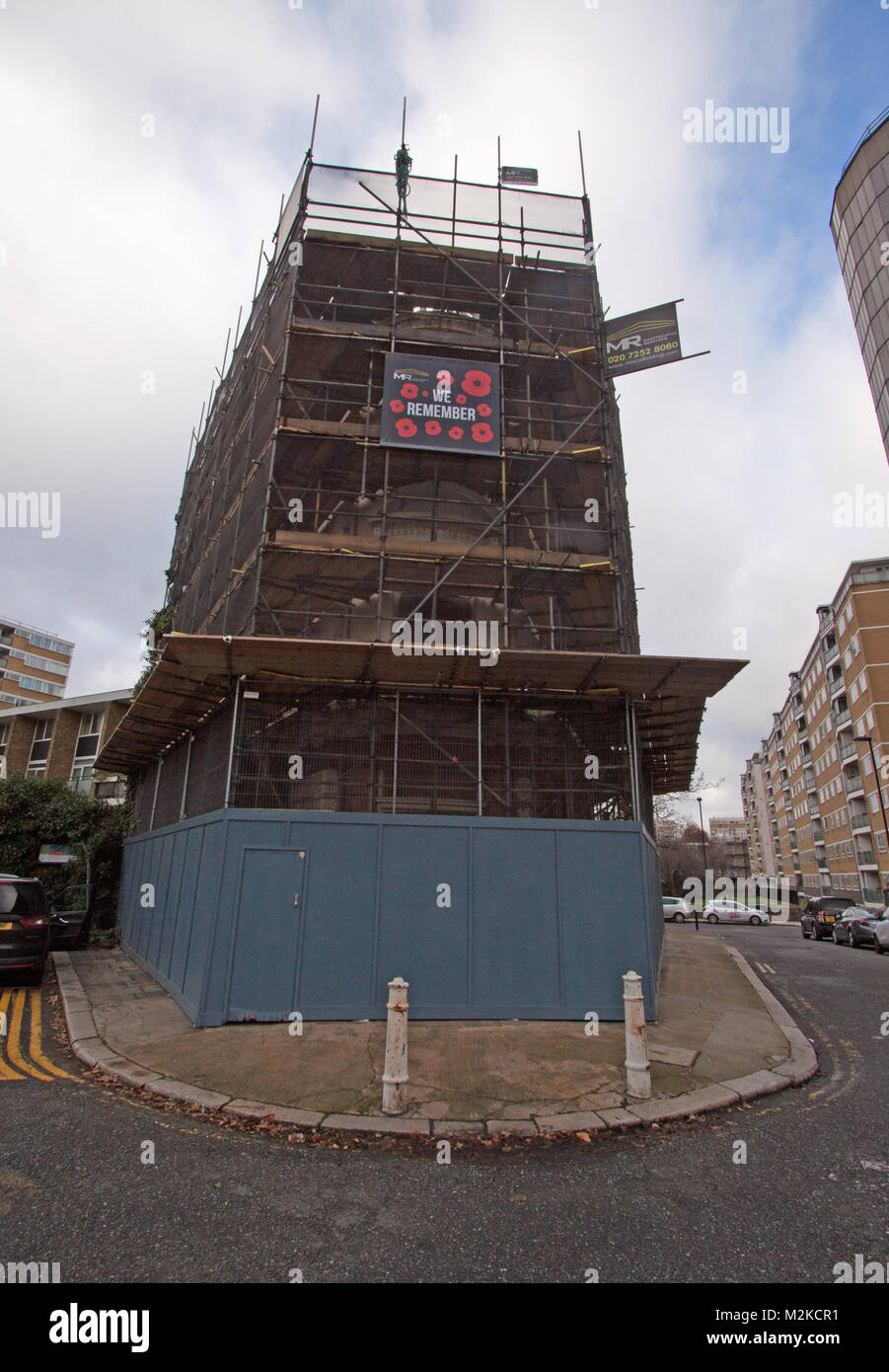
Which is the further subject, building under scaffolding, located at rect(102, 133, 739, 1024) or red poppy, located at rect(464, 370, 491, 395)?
red poppy, located at rect(464, 370, 491, 395)

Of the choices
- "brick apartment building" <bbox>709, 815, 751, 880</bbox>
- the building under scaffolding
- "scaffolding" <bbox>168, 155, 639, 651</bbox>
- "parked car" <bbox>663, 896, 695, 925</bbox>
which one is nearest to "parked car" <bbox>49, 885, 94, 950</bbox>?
the building under scaffolding

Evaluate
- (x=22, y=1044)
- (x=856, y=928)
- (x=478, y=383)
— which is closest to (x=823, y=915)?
(x=856, y=928)

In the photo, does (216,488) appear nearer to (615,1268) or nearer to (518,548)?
(518,548)

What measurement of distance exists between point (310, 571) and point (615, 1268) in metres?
9.70

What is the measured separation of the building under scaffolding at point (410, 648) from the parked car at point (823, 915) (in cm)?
1489

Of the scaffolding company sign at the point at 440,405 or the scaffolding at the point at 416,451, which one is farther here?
the scaffolding company sign at the point at 440,405

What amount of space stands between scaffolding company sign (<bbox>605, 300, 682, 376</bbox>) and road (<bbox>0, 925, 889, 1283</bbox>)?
12.0 meters

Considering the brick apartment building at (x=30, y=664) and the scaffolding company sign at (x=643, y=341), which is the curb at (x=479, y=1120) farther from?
the brick apartment building at (x=30, y=664)

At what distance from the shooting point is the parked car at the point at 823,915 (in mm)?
25250

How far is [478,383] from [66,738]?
26.7m

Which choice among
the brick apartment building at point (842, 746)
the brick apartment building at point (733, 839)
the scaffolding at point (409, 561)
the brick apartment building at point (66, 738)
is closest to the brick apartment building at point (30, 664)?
the brick apartment building at point (66, 738)

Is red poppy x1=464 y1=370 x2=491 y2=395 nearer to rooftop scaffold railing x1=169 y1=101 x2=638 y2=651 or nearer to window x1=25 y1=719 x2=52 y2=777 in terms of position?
rooftop scaffold railing x1=169 y1=101 x2=638 y2=651

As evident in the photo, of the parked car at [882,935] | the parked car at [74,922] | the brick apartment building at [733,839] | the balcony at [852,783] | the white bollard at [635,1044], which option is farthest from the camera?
the brick apartment building at [733,839]

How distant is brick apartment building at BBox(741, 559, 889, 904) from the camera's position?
44906 mm
